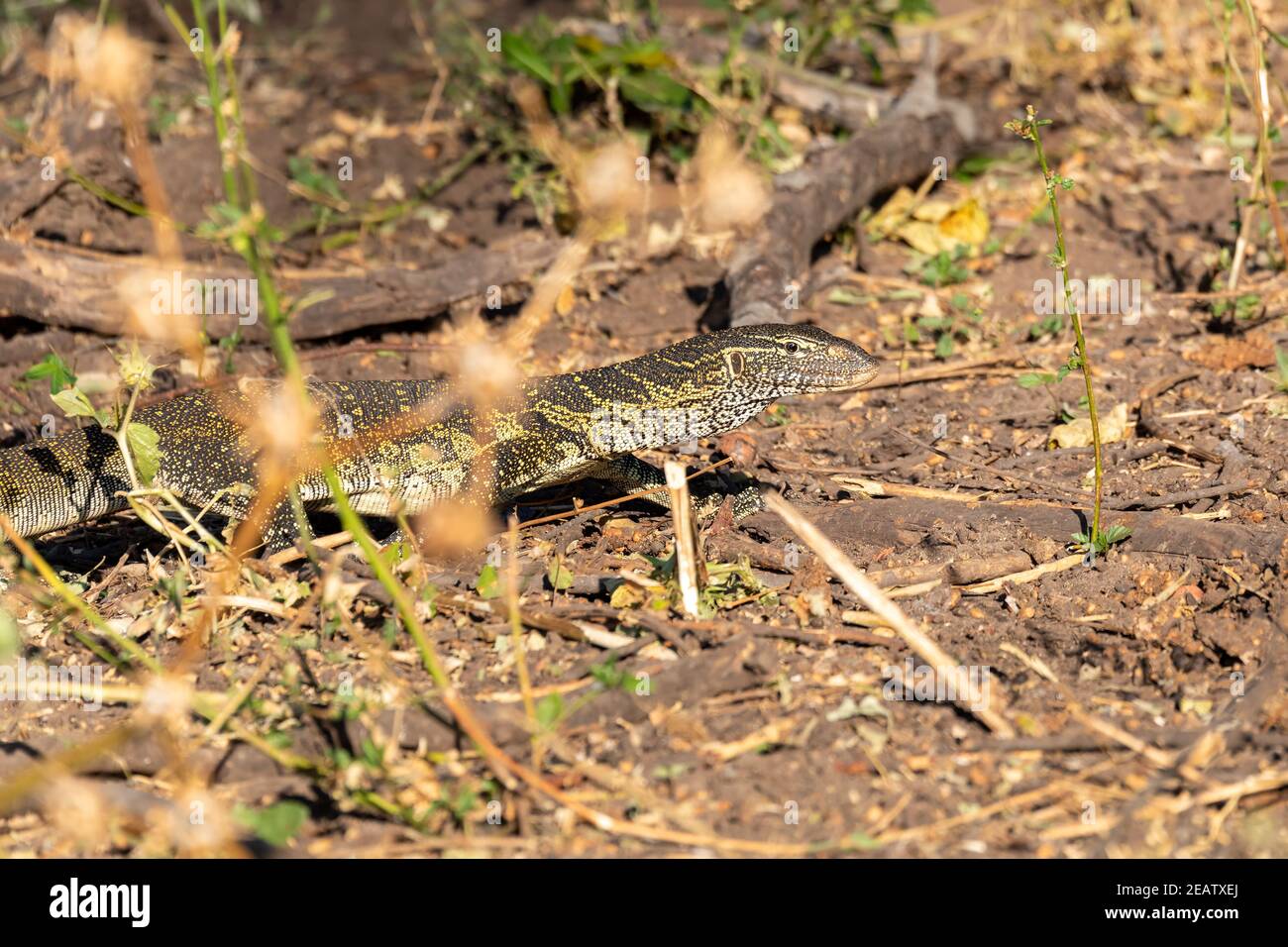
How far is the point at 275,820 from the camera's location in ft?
11.5

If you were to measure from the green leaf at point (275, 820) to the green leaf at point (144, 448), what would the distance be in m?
1.69

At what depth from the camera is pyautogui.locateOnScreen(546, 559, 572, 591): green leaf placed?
4879 mm

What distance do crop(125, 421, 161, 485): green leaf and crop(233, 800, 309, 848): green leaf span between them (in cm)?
169

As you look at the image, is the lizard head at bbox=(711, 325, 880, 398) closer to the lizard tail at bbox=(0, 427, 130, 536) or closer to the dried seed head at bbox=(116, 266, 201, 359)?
the lizard tail at bbox=(0, 427, 130, 536)

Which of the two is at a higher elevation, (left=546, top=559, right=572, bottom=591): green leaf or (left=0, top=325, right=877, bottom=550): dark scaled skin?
(left=0, top=325, right=877, bottom=550): dark scaled skin

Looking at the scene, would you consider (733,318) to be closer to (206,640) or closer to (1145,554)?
(1145,554)

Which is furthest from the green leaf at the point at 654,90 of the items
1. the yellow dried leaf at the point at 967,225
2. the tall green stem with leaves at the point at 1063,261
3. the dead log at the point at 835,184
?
the tall green stem with leaves at the point at 1063,261

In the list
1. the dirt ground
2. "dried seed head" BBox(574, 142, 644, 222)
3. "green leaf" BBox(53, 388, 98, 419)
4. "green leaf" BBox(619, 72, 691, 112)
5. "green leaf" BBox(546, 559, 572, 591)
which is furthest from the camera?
"green leaf" BBox(619, 72, 691, 112)

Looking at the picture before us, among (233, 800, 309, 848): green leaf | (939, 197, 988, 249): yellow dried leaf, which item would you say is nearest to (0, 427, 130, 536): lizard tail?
(233, 800, 309, 848): green leaf

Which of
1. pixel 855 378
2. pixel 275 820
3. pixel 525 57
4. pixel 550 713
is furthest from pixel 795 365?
pixel 525 57

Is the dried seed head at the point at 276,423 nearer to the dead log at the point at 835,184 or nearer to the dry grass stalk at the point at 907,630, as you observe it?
the dry grass stalk at the point at 907,630

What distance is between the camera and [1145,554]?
496 cm

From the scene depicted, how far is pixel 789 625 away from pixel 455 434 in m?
1.99

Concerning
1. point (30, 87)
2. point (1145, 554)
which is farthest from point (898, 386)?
point (30, 87)
